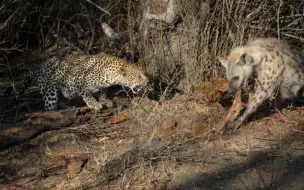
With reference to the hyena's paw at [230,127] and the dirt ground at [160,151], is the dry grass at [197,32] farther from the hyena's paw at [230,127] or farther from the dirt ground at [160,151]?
the hyena's paw at [230,127]

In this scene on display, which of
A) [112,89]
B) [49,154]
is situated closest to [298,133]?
[49,154]

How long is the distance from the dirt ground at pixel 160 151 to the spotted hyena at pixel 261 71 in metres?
0.39

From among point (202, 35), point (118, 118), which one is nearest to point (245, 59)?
point (202, 35)

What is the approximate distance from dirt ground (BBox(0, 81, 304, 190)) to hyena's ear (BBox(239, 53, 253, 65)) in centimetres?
85

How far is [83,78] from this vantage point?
8312 millimetres

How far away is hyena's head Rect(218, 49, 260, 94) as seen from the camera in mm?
6789

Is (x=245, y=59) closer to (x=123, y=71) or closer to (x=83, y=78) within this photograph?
(x=123, y=71)

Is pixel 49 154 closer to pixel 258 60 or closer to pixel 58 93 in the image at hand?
pixel 58 93

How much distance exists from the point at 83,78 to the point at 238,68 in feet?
9.40

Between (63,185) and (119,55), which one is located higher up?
(119,55)

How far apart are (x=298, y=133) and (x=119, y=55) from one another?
14.0 feet

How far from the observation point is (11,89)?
8766mm

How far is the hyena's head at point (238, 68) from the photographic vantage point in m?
6.79

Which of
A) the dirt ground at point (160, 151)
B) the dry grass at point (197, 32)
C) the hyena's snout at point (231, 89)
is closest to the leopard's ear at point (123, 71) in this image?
the dry grass at point (197, 32)
